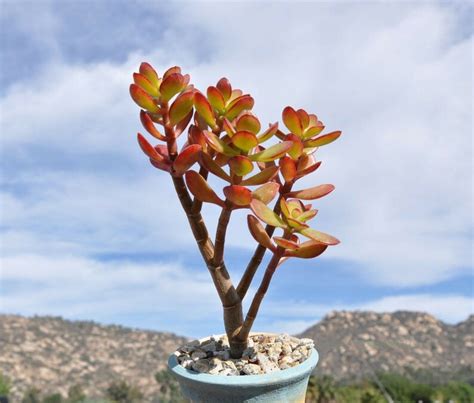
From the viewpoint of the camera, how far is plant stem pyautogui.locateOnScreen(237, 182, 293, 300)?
1.24 m

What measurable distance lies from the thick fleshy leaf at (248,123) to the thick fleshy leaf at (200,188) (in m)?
0.14

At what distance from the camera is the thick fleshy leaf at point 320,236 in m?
1.10

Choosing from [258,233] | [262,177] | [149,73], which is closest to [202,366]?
[258,233]

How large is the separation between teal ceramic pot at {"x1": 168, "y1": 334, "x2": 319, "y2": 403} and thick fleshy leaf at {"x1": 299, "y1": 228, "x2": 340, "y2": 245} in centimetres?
28

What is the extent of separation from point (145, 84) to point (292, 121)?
1.09ft

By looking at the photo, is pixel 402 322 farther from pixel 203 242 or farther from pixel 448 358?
pixel 203 242

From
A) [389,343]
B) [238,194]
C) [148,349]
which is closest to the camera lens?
[238,194]

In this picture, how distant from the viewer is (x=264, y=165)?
4.16 ft

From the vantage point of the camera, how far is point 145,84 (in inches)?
46.1

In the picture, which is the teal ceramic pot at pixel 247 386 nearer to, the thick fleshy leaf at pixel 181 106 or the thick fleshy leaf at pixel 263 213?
the thick fleshy leaf at pixel 263 213

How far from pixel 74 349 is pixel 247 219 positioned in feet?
56.0

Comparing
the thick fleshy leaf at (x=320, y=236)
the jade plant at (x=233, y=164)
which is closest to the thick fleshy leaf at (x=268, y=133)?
the jade plant at (x=233, y=164)

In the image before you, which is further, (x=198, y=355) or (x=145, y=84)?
(x=198, y=355)

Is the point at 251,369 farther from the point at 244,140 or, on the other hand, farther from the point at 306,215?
the point at 244,140
